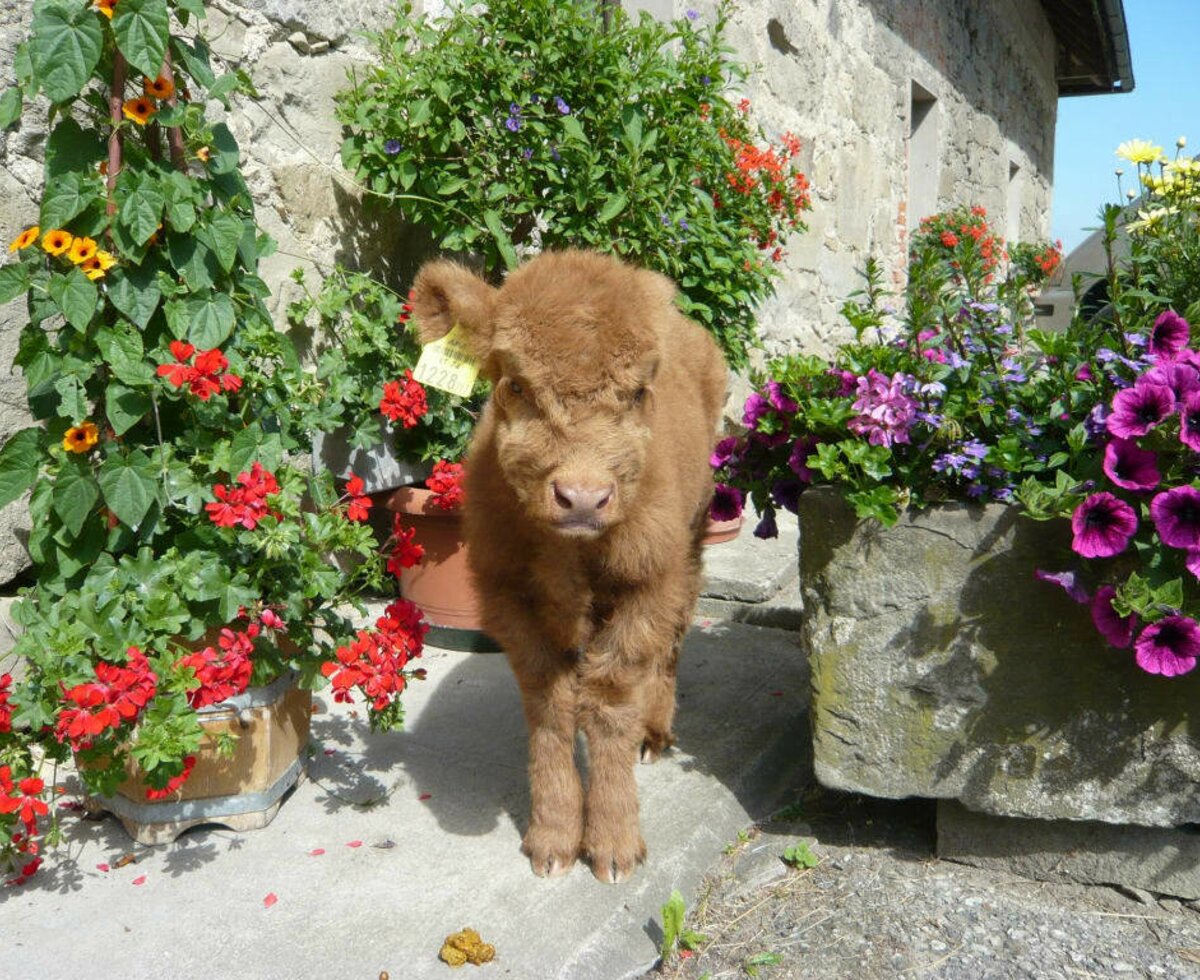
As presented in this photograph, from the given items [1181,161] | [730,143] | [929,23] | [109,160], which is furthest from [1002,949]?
[929,23]

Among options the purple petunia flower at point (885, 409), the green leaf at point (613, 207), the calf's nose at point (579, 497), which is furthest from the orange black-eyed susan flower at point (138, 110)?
the purple petunia flower at point (885, 409)

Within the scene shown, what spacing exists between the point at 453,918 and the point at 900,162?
28.0ft

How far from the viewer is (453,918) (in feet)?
8.45


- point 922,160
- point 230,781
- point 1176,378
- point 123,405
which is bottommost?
point 230,781

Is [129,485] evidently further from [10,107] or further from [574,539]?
[574,539]

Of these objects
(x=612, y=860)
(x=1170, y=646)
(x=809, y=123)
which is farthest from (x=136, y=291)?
(x=809, y=123)

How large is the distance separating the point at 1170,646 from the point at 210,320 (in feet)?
8.21

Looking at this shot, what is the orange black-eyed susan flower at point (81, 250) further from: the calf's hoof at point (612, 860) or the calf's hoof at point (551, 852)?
the calf's hoof at point (612, 860)

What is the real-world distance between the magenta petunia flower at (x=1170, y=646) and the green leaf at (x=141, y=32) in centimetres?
270

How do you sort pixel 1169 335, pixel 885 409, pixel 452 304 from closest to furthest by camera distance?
pixel 1169 335, pixel 452 304, pixel 885 409

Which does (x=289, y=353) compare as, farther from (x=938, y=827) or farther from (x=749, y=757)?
(x=938, y=827)

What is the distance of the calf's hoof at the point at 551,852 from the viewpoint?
2791 mm

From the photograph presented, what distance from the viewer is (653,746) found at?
11.4 feet

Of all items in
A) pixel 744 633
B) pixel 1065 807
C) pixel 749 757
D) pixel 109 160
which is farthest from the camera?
pixel 744 633
